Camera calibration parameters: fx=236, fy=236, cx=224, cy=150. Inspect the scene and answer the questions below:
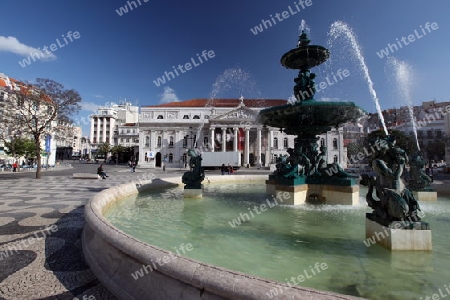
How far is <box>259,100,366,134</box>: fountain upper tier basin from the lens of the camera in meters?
8.40

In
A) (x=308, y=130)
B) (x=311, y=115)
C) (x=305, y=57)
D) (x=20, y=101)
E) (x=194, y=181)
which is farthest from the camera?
(x=20, y=101)

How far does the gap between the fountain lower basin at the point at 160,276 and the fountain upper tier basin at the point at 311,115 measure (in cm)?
720

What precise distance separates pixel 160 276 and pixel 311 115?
802 centimetres

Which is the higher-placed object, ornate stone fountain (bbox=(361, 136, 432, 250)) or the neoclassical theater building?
the neoclassical theater building

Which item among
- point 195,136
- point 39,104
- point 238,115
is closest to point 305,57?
point 39,104

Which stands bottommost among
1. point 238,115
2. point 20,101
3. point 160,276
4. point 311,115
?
point 160,276

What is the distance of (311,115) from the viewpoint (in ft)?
29.3

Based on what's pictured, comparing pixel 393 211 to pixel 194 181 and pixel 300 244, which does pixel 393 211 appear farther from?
pixel 194 181

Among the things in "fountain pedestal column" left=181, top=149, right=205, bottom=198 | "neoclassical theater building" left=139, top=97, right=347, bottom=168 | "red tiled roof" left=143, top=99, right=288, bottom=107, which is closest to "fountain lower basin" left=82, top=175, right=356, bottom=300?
"fountain pedestal column" left=181, top=149, right=205, bottom=198

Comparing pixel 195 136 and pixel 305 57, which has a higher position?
pixel 195 136

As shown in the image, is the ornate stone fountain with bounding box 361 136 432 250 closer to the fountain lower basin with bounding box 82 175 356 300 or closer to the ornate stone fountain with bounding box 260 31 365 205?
the fountain lower basin with bounding box 82 175 356 300

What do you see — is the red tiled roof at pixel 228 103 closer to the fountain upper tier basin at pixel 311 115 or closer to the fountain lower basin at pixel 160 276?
the fountain upper tier basin at pixel 311 115

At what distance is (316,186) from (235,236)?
17.8 feet

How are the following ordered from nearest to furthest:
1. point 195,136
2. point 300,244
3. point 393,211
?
point 393,211, point 300,244, point 195,136
